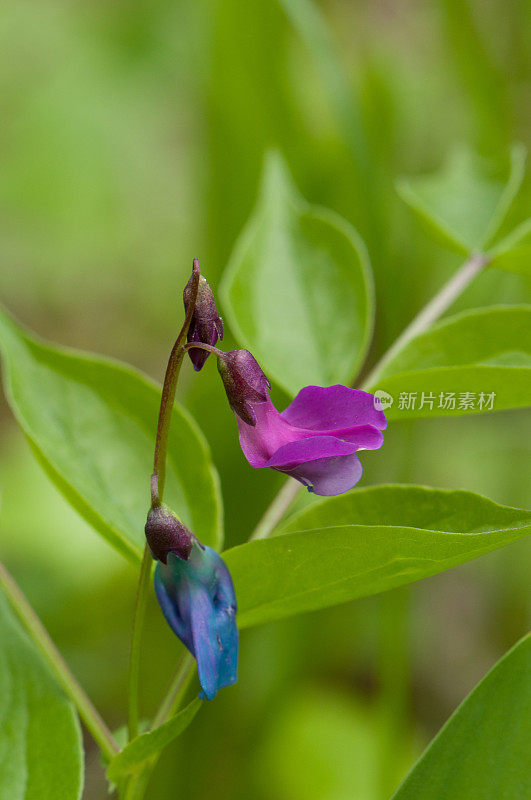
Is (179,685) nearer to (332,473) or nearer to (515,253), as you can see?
(332,473)

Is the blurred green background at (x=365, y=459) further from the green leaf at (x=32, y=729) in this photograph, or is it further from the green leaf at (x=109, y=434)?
the green leaf at (x=32, y=729)

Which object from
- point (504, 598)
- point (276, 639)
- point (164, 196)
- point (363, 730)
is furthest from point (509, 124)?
point (164, 196)

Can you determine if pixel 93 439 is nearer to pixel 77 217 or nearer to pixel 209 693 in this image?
pixel 209 693

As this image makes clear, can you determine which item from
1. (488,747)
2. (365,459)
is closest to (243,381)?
(488,747)

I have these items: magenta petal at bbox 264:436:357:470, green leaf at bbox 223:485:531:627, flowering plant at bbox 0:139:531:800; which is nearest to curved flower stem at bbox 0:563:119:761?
flowering plant at bbox 0:139:531:800

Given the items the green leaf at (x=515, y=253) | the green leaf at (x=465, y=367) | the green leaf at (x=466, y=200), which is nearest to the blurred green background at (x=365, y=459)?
the green leaf at (x=466, y=200)

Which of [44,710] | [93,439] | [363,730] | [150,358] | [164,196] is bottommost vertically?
[363,730]
